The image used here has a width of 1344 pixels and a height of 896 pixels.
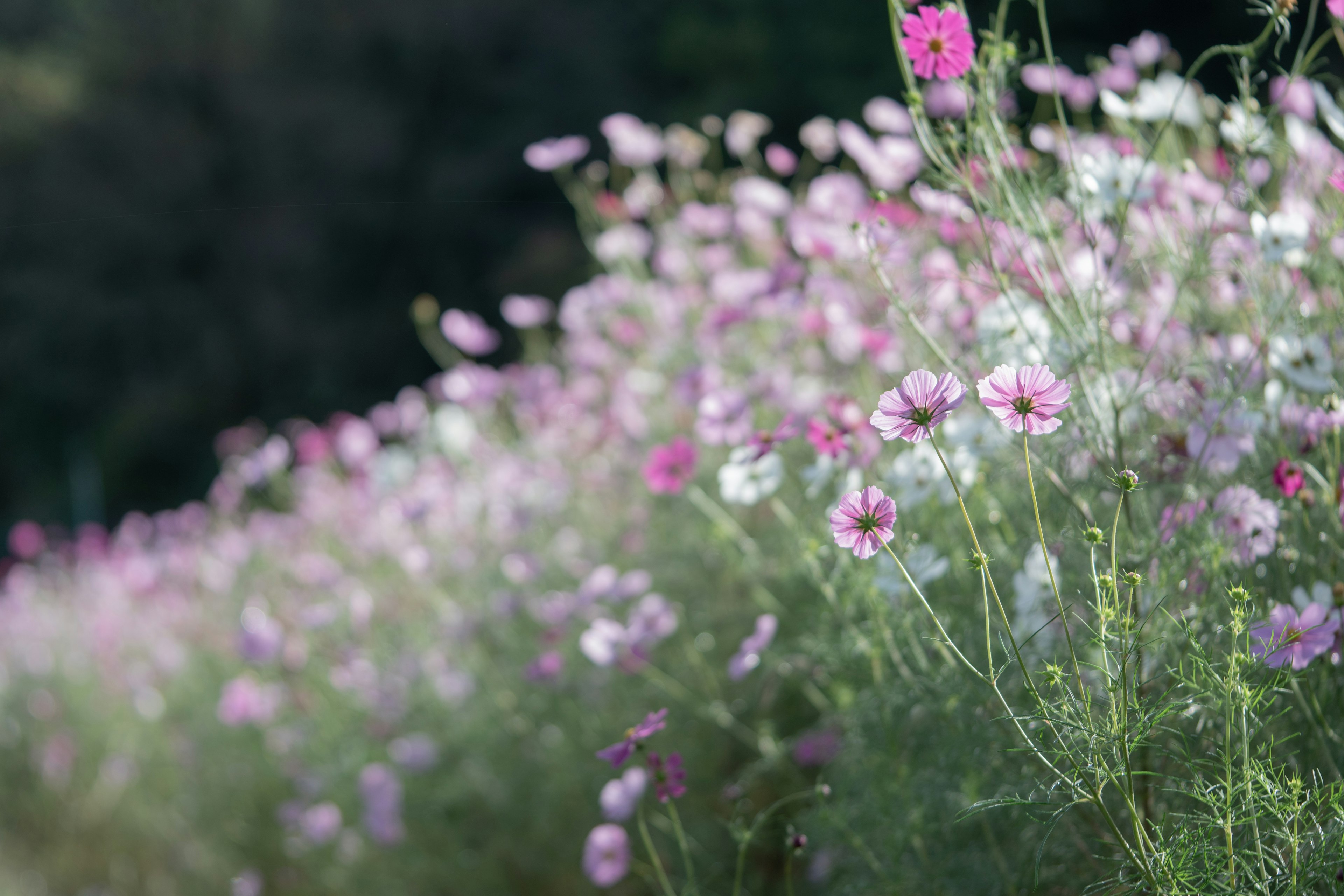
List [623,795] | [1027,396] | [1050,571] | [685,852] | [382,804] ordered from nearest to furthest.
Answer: [1050,571], [1027,396], [685,852], [623,795], [382,804]

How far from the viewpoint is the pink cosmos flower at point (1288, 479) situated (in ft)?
3.25

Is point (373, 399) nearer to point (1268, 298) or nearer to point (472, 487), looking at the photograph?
point (472, 487)

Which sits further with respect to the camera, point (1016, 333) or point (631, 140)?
point (631, 140)

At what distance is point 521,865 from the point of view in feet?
6.34

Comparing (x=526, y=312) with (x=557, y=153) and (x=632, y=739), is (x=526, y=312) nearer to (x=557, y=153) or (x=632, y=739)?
(x=557, y=153)

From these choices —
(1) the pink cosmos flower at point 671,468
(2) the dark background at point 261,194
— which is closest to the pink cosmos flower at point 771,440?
(1) the pink cosmos flower at point 671,468

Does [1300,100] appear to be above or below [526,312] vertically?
below

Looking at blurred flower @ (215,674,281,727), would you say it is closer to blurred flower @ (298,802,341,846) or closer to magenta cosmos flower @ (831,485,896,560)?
blurred flower @ (298,802,341,846)

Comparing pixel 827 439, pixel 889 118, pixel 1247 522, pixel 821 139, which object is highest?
pixel 821 139

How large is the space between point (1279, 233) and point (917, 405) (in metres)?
0.70

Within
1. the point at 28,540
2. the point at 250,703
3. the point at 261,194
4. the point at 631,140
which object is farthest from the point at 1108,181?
the point at 261,194

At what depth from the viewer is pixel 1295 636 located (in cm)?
84

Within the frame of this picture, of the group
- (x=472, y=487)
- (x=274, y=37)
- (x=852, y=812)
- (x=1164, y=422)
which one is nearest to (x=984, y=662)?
(x=852, y=812)

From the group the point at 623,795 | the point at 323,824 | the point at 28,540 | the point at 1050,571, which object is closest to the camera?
the point at 1050,571
